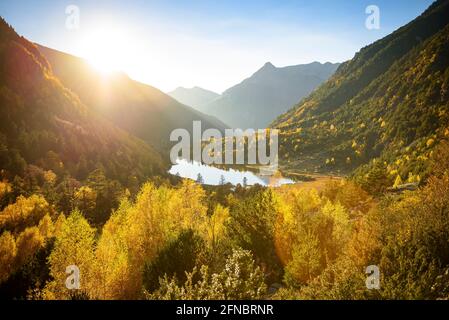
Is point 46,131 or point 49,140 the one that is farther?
point 46,131

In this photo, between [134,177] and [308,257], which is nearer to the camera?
[308,257]

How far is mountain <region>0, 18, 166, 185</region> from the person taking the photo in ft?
428

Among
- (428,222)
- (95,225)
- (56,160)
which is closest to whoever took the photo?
(428,222)

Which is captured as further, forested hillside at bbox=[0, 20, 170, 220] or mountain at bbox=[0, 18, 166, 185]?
mountain at bbox=[0, 18, 166, 185]

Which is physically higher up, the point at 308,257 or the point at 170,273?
the point at 308,257

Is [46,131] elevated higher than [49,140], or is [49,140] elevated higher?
[46,131]

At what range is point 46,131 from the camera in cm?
14550

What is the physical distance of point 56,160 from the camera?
5281 inches

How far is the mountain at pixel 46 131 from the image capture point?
428ft

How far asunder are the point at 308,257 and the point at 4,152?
417 ft

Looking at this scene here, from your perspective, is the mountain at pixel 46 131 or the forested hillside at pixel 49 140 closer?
the forested hillside at pixel 49 140
